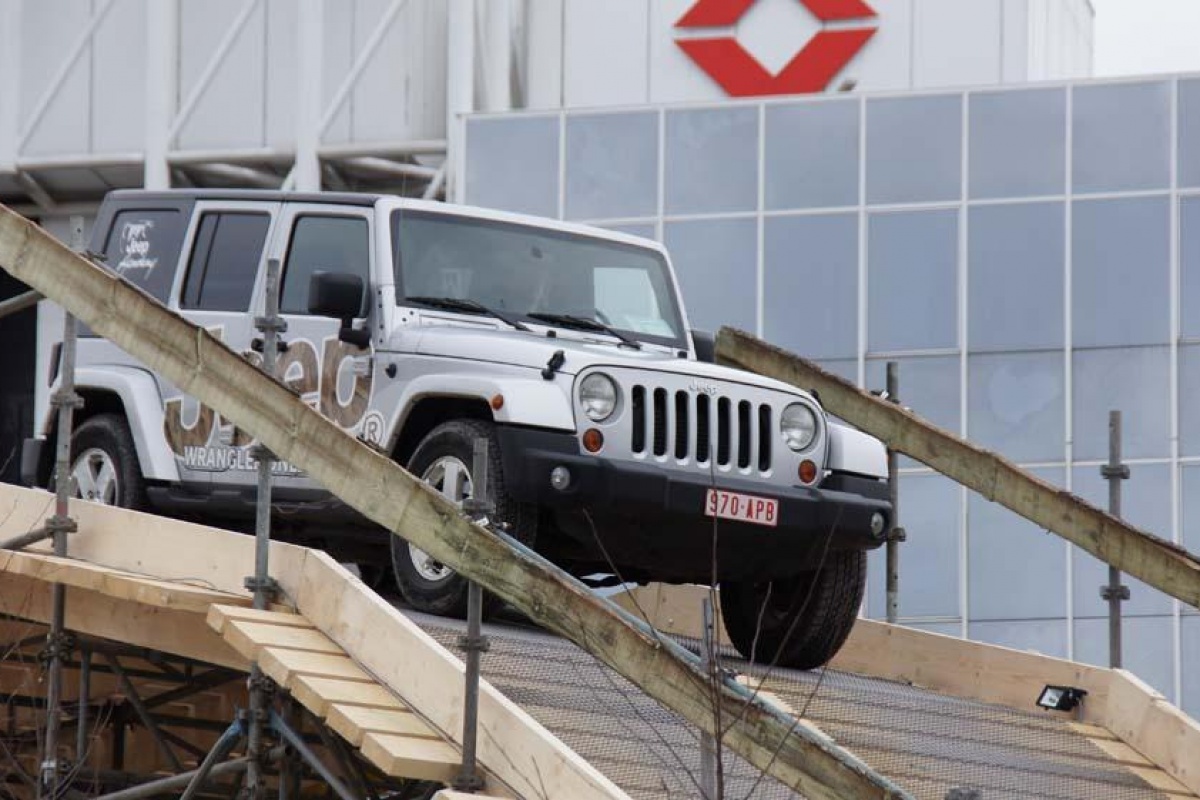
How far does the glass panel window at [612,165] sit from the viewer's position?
30.8 m

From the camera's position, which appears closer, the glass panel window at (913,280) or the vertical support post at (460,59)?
the glass panel window at (913,280)

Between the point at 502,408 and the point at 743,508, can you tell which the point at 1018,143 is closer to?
the point at 743,508

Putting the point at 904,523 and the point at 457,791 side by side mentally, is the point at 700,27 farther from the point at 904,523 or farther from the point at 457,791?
the point at 457,791

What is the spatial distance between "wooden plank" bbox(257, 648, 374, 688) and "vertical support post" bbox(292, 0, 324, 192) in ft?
82.4

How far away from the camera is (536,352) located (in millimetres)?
12023

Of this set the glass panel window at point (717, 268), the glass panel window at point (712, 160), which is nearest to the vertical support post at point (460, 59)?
the glass panel window at point (712, 160)

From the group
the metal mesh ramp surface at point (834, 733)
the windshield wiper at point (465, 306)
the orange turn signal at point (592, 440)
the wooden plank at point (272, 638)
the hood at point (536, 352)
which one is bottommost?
the metal mesh ramp surface at point (834, 733)

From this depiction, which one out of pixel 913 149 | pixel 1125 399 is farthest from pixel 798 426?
pixel 913 149

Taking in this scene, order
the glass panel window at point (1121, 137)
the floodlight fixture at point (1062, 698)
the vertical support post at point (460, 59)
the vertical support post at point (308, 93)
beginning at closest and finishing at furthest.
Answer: the floodlight fixture at point (1062, 698) < the glass panel window at point (1121, 137) < the vertical support post at point (460, 59) < the vertical support post at point (308, 93)

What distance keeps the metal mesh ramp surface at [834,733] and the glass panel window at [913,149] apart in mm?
16978

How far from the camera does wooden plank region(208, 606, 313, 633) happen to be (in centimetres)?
1060

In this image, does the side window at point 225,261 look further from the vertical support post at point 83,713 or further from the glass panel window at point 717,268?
the glass panel window at point 717,268

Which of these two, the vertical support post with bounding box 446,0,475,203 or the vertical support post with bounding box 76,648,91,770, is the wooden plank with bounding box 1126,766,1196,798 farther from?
the vertical support post with bounding box 446,0,475,203

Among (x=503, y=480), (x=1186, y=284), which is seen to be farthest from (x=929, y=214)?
(x=503, y=480)
